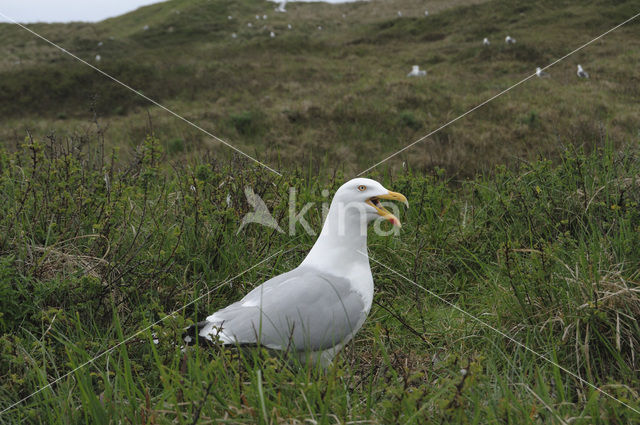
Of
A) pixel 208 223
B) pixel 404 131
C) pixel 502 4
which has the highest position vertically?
pixel 502 4

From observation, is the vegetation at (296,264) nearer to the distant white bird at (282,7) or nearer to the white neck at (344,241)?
the white neck at (344,241)

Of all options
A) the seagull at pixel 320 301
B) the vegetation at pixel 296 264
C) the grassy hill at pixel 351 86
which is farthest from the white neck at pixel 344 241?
the grassy hill at pixel 351 86

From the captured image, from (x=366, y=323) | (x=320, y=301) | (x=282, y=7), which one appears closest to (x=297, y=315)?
(x=320, y=301)

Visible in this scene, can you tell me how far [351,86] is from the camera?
14.3 metres

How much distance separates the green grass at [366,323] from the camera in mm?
2020

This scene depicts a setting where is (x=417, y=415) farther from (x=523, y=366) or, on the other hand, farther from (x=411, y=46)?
(x=411, y=46)

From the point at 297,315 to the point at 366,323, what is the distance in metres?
0.93

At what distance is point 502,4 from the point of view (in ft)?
78.5

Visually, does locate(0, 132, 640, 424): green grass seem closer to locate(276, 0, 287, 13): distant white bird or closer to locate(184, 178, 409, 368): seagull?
locate(184, 178, 409, 368): seagull

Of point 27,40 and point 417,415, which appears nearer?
point 417,415

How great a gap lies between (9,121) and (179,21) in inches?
597

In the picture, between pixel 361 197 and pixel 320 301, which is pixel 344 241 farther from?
pixel 320 301

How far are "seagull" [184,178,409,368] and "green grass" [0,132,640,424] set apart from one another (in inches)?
4.0

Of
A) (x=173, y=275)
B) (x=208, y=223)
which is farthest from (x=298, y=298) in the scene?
(x=208, y=223)
